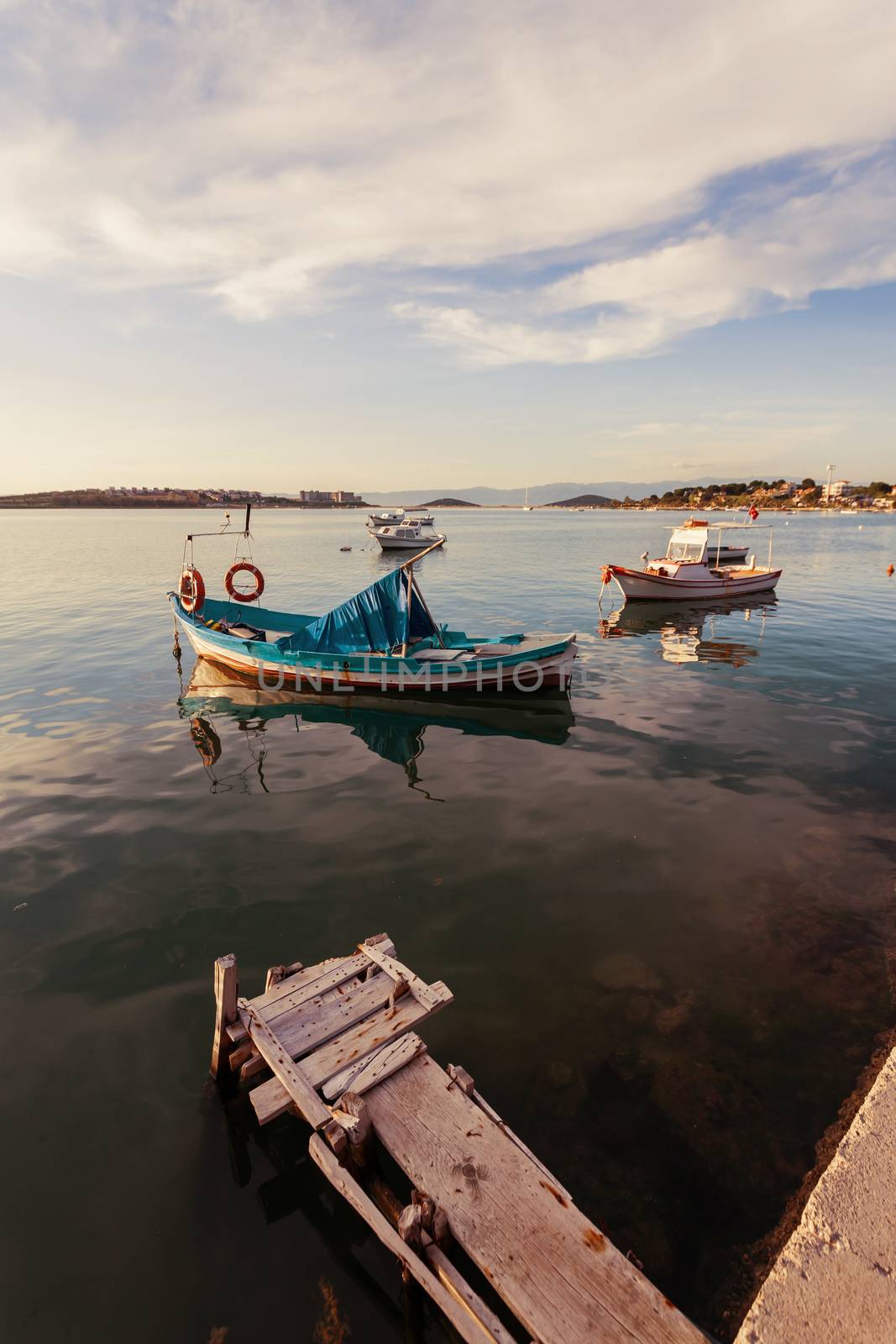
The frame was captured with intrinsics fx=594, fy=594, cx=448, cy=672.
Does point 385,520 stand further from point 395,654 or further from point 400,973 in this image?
point 400,973

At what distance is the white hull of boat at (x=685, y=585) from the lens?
121 feet

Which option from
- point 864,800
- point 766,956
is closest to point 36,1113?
point 766,956

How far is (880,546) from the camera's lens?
76.1 m

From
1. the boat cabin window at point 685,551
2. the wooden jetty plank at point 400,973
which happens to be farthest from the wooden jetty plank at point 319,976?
the boat cabin window at point 685,551

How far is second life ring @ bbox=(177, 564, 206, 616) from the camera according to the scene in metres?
25.7

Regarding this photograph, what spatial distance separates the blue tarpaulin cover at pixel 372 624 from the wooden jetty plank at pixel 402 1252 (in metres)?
16.6

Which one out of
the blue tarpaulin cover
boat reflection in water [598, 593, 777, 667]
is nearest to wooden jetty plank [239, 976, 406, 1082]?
the blue tarpaulin cover

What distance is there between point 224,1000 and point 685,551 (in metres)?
41.0

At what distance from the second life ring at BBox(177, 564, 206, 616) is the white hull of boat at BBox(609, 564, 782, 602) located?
73.8 feet

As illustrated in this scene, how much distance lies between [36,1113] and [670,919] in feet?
30.0

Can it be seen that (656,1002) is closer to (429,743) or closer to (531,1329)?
(531,1329)

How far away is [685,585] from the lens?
124 ft

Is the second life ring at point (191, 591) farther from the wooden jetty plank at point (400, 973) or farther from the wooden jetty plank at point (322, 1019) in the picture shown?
the wooden jetty plank at point (322, 1019)

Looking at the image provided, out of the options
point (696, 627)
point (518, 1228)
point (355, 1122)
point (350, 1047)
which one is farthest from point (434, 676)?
point (696, 627)
